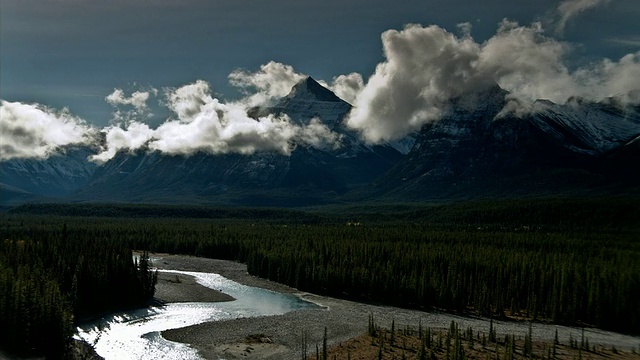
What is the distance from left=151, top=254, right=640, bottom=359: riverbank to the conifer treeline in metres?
17.1

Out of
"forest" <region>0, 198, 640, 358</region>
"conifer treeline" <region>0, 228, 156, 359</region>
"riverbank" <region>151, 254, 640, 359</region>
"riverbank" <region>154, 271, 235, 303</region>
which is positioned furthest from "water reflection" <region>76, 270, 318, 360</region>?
"forest" <region>0, 198, 640, 358</region>

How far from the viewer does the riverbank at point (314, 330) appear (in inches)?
3007

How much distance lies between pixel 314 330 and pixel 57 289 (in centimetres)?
3577

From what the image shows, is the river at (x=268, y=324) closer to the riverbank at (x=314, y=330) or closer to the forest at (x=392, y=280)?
the riverbank at (x=314, y=330)

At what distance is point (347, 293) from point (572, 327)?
43.8m

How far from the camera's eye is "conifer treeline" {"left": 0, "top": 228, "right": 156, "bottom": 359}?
63.5 m

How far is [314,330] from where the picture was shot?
86875 mm

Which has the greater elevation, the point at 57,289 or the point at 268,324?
the point at 57,289

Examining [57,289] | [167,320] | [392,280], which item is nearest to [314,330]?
[167,320]

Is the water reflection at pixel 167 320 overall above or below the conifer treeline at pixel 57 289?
below

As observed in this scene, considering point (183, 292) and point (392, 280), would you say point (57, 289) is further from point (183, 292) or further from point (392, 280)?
point (392, 280)

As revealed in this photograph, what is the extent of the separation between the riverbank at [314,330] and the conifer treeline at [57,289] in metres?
17.1

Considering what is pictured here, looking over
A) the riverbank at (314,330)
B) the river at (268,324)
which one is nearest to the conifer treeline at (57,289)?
the river at (268,324)

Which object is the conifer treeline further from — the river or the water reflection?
the river
